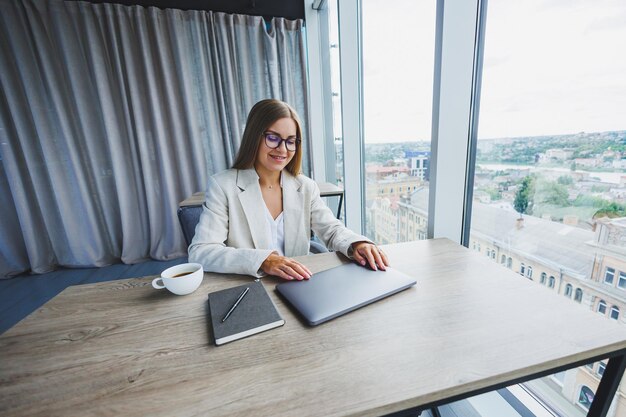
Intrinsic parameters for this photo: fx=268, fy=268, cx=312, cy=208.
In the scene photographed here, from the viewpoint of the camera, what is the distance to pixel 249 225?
3.92ft

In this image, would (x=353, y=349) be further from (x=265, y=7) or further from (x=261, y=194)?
(x=265, y=7)

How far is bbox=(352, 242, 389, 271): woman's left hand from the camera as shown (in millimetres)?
843

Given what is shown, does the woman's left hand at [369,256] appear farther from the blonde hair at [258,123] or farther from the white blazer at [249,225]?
the blonde hair at [258,123]

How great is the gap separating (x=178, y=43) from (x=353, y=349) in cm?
308

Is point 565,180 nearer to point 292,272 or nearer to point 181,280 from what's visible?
point 292,272

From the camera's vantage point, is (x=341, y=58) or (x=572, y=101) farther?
(x=341, y=58)

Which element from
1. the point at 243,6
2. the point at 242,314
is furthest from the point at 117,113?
the point at 242,314

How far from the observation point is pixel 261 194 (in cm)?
124

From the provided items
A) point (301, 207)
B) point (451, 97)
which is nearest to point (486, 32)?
point (451, 97)

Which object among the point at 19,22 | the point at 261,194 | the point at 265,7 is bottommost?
the point at 261,194

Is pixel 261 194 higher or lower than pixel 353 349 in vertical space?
higher

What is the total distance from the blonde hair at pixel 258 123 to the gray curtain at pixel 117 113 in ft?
5.72

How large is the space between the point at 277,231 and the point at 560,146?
1087 mm

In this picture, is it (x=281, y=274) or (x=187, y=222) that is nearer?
(x=281, y=274)
